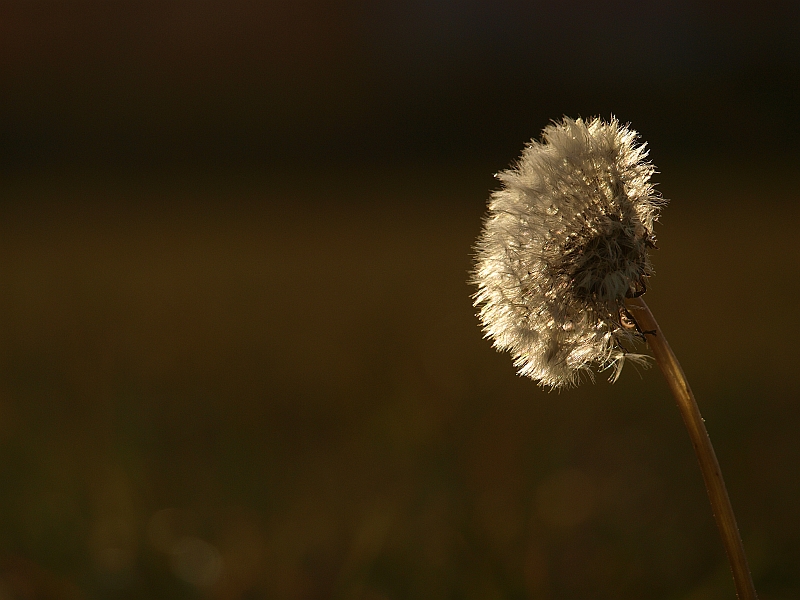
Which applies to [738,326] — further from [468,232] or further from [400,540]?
[468,232]

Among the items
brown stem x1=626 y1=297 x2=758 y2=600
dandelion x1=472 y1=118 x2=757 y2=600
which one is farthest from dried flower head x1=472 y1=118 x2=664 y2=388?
brown stem x1=626 y1=297 x2=758 y2=600

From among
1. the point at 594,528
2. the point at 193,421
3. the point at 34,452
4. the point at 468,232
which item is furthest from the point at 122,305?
the point at 594,528

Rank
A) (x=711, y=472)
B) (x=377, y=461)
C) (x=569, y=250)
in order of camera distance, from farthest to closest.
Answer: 1. (x=377, y=461)
2. (x=569, y=250)
3. (x=711, y=472)

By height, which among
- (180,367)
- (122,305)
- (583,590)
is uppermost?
(122,305)

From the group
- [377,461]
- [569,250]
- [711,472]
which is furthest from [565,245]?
[377,461]

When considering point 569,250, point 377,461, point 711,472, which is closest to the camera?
point 711,472

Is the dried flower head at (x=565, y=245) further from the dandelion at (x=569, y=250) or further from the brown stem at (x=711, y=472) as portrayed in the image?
the brown stem at (x=711, y=472)

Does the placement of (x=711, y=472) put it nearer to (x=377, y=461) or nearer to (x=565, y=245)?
(x=565, y=245)

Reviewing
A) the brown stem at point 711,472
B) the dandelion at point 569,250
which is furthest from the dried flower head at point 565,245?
the brown stem at point 711,472
